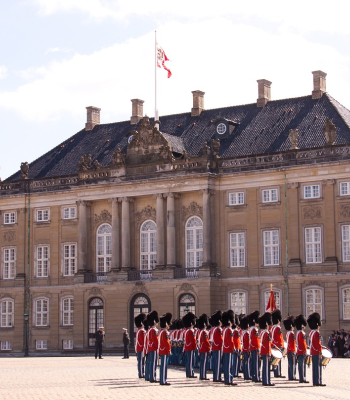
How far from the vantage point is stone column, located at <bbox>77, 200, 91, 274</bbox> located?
58638 millimetres

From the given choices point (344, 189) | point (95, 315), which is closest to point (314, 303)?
point (344, 189)

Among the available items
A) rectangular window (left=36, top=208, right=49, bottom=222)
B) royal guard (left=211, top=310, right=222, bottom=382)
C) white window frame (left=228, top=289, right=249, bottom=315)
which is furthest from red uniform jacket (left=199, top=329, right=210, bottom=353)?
rectangular window (left=36, top=208, right=49, bottom=222)

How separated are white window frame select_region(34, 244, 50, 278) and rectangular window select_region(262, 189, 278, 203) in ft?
51.6

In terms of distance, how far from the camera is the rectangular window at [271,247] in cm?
5306

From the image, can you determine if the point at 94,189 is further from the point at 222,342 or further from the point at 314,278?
the point at 222,342

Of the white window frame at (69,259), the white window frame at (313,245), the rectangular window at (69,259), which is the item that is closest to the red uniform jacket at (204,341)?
the white window frame at (313,245)

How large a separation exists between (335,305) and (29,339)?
69.0ft

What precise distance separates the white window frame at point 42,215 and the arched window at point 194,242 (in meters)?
10.8

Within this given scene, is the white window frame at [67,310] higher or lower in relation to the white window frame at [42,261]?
lower

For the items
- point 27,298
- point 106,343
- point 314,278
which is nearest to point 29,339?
point 27,298

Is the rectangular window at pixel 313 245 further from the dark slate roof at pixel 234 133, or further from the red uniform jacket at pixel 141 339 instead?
the red uniform jacket at pixel 141 339

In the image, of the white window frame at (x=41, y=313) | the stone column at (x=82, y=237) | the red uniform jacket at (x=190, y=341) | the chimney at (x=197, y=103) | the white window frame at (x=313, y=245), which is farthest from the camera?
the chimney at (x=197, y=103)

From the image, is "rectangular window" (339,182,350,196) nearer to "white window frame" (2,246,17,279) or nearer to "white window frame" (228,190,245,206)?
"white window frame" (228,190,245,206)

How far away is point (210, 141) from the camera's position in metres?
58.9
